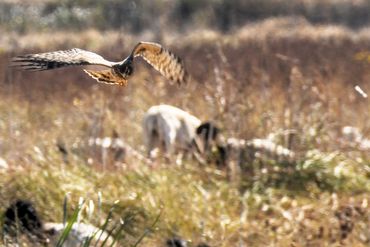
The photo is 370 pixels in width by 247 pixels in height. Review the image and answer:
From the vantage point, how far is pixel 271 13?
30.2 m

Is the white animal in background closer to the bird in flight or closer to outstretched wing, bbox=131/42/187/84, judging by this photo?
outstretched wing, bbox=131/42/187/84

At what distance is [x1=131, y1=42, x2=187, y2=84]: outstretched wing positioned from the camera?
5660 millimetres

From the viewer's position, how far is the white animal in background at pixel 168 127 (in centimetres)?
1105

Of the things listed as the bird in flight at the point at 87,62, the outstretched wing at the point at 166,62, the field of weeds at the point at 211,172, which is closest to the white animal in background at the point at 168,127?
the field of weeds at the point at 211,172

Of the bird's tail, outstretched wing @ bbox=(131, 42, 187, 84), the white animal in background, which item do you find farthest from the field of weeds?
the bird's tail

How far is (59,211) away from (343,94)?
5.12 metres

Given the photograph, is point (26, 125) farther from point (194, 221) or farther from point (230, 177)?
point (194, 221)

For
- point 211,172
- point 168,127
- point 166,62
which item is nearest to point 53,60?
point 166,62

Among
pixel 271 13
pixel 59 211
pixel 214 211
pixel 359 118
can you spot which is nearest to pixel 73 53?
pixel 59 211

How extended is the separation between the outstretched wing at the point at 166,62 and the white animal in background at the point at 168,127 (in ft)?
16.5

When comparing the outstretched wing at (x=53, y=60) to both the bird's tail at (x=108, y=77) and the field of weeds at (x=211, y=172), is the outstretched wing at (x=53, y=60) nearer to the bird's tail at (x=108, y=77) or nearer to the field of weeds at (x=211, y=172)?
the bird's tail at (x=108, y=77)

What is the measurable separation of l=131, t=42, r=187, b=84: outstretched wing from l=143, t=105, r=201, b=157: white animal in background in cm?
502

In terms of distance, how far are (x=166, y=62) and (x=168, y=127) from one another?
553 centimetres

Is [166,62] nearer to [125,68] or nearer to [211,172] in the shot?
[125,68]
